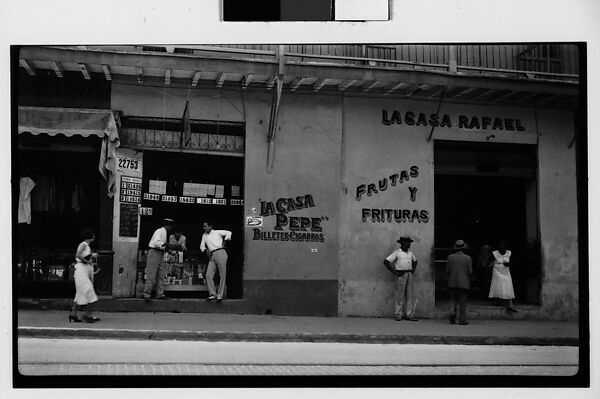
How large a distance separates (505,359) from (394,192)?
2.19 m

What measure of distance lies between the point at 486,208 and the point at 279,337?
302cm

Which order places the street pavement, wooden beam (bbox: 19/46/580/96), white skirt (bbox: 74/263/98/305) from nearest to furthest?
the street pavement, wooden beam (bbox: 19/46/580/96), white skirt (bbox: 74/263/98/305)

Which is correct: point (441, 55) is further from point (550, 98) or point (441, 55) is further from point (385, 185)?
point (385, 185)

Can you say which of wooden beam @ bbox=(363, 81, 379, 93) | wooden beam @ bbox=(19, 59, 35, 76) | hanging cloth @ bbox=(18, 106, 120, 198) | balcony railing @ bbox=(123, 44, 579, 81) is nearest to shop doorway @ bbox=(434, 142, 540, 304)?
wooden beam @ bbox=(363, 81, 379, 93)

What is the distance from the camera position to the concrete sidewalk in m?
8.20

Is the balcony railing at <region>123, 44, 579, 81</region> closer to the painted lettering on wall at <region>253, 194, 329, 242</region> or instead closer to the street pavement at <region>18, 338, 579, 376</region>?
the painted lettering on wall at <region>253, 194, 329, 242</region>

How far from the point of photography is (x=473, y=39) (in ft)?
23.4

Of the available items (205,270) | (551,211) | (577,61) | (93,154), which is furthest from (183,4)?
(551,211)

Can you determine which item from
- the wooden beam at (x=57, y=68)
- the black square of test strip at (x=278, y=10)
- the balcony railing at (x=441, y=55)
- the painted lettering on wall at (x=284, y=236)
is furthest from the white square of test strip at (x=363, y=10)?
the wooden beam at (x=57, y=68)

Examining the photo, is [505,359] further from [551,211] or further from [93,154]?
[93,154]

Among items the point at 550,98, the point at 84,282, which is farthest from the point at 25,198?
the point at 550,98

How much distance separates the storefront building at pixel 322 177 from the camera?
338 inches

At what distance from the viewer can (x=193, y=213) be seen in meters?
8.77

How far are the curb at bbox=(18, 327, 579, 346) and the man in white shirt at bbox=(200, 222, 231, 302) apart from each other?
525mm
